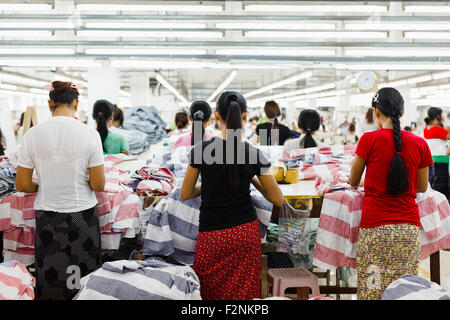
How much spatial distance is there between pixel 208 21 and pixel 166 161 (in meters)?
2.83

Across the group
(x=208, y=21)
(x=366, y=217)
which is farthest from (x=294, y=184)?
(x=208, y=21)

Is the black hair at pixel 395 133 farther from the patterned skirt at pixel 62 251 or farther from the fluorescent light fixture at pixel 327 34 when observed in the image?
the fluorescent light fixture at pixel 327 34

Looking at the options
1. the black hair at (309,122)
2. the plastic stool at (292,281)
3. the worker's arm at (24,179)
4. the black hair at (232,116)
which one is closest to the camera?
the black hair at (232,116)

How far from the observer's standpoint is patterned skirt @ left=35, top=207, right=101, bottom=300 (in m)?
2.34

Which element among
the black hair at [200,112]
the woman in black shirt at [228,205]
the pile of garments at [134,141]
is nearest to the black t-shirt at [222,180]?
the woman in black shirt at [228,205]

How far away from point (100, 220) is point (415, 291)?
6.28 ft

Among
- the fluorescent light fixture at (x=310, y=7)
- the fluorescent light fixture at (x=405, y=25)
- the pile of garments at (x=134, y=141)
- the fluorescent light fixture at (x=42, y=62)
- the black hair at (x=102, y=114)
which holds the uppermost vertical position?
the fluorescent light fixture at (x=310, y=7)

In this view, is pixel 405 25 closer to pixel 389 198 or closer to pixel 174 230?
pixel 389 198

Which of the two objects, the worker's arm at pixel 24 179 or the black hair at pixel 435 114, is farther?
the black hair at pixel 435 114

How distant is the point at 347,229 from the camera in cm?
272

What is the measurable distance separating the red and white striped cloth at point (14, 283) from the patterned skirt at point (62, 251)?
1.94 feet

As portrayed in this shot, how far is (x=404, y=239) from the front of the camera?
2.26 m

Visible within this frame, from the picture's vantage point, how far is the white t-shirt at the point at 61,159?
2250 millimetres

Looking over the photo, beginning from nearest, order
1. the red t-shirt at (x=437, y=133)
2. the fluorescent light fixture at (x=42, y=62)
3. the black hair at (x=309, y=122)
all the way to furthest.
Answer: the black hair at (x=309, y=122)
the red t-shirt at (x=437, y=133)
the fluorescent light fixture at (x=42, y=62)
